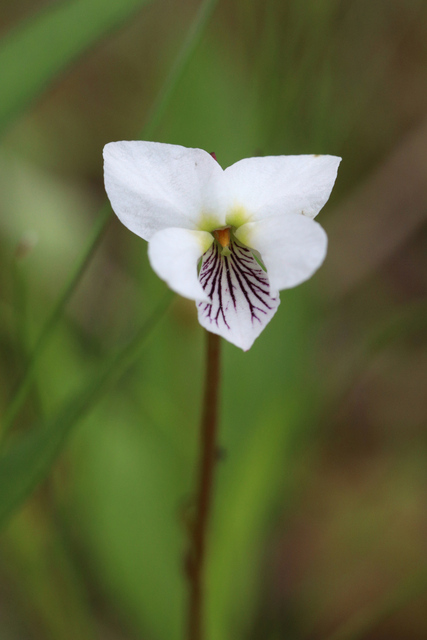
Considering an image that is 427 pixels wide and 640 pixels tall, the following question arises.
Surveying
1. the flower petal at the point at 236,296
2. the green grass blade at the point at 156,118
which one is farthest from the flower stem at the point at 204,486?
the green grass blade at the point at 156,118

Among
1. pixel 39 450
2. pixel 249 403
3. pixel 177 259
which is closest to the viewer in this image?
pixel 177 259

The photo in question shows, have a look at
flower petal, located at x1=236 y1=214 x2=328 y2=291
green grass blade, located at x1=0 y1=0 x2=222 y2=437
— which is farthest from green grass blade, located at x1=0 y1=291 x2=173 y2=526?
flower petal, located at x1=236 y1=214 x2=328 y2=291

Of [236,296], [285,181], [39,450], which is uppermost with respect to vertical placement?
[285,181]

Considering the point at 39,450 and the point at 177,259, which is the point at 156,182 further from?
the point at 39,450

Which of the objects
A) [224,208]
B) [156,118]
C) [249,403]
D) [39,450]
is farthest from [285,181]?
[249,403]

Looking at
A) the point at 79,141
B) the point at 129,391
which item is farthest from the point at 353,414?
the point at 79,141

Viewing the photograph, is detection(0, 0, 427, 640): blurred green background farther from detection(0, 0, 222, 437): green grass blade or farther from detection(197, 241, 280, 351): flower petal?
detection(197, 241, 280, 351): flower petal

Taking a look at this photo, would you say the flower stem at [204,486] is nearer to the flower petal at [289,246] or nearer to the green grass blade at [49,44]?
the flower petal at [289,246]
